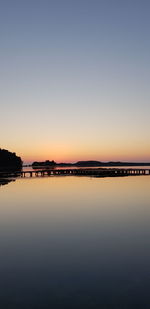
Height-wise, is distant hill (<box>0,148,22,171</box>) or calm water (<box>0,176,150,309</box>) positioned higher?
distant hill (<box>0,148,22,171</box>)

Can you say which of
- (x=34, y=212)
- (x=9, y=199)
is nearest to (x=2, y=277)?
(x=34, y=212)

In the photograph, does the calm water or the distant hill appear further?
the distant hill

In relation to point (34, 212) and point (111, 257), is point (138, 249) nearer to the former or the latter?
point (111, 257)

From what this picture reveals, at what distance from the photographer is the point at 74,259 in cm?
1335

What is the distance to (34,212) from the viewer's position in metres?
26.7

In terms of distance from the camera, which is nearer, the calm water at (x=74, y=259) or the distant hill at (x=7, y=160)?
the calm water at (x=74, y=259)

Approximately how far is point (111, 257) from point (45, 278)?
3.93 meters

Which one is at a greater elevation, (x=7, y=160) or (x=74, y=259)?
(x=7, y=160)

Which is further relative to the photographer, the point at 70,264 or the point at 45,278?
the point at 70,264

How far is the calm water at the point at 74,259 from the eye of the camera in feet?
31.1

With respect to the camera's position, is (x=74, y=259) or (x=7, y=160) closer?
(x=74, y=259)

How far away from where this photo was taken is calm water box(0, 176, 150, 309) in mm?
9492

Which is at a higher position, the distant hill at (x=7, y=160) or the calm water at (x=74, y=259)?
the distant hill at (x=7, y=160)

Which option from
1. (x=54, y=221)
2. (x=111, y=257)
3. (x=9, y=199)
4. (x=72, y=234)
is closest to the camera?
(x=111, y=257)
